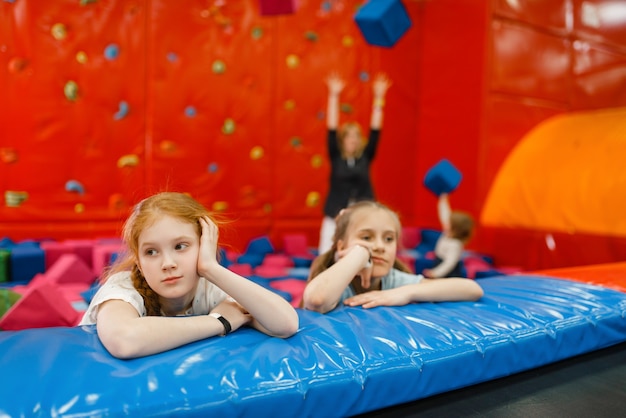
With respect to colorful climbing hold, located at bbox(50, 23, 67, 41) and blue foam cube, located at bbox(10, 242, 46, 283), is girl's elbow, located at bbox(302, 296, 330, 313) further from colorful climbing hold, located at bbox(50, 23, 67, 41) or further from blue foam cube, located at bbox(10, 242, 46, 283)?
colorful climbing hold, located at bbox(50, 23, 67, 41)

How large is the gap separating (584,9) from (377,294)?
5329mm

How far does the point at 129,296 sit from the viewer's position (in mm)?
1287

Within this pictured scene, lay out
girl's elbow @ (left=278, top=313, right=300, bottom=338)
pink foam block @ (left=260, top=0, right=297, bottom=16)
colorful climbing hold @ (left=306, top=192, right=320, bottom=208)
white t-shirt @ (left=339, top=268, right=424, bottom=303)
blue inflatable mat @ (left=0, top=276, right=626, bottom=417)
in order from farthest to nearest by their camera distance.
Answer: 1. colorful climbing hold @ (left=306, top=192, right=320, bottom=208)
2. pink foam block @ (left=260, top=0, right=297, bottom=16)
3. white t-shirt @ (left=339, top=268, right=424, bottom=303)
4. girl's elbow @ (left=278, top=313, right=300, bottom=338)
5. blue inflatable mat @ (left=0, top=276, right=626, bottom=417)

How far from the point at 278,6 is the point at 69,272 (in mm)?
2096

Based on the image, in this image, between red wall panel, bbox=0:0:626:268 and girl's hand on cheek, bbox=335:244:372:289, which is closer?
girl's hand on cheek, bbox=335:244:372:289

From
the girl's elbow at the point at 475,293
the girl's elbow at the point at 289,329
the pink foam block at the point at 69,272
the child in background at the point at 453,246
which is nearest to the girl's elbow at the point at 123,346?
the girl's elbow at the point at 289,329

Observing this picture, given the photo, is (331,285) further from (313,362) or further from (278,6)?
(278,6)

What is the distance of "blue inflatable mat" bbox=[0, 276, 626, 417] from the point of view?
1041 millimetres

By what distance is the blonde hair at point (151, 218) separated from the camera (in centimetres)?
133

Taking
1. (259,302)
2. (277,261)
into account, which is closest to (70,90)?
(277,261)

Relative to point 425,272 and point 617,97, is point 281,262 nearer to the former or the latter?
point 425,272

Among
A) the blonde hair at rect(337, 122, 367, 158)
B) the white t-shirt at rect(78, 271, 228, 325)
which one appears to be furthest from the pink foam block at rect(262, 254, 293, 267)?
the white t-shirt at rect(78, 271, 228, 325)

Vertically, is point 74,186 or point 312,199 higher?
point 74,186

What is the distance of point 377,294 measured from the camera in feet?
5.67
